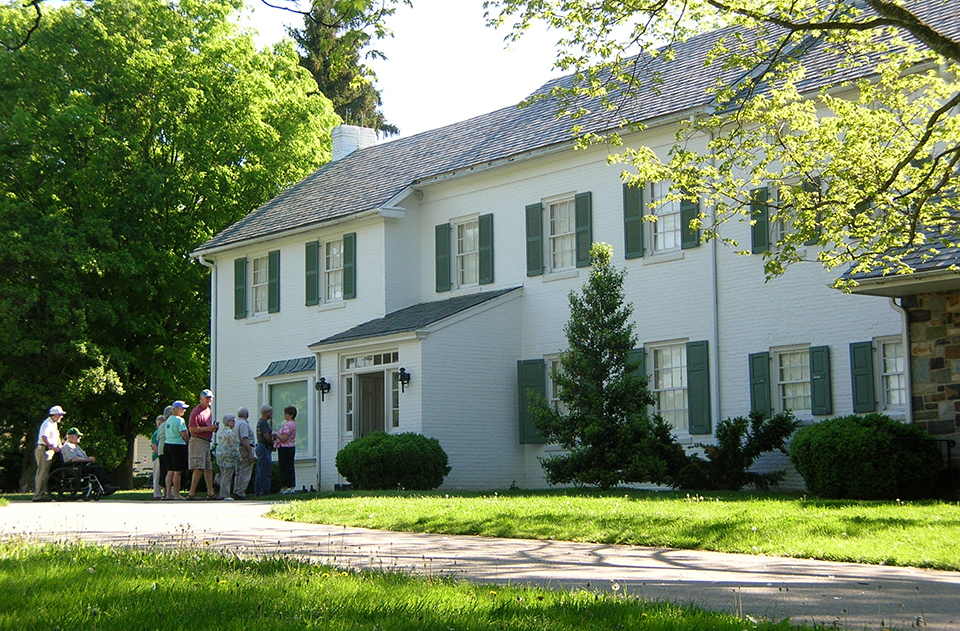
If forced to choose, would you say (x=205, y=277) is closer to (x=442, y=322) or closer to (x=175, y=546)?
(x=442, y=322)

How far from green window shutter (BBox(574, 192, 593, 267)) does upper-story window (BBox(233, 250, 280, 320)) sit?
380 inches

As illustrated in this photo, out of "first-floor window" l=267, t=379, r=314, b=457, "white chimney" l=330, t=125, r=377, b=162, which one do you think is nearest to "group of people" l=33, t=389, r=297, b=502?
"first-floor window" l=267, t=379, r=314, b=457

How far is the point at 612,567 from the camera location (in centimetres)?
934

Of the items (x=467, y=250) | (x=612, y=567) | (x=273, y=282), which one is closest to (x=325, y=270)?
(x=273, y=282)

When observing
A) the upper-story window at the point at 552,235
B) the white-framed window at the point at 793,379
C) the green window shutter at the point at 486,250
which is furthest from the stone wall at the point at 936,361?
the green window shutter at the point at 486,250

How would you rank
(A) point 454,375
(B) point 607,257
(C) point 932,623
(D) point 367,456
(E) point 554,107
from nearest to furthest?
1. (C) point 932,623
2. (B) point 607,257
3. (D) point 367,456
4. (A) point 454,375
5. (E) point 554,107

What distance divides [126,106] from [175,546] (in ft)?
77.0

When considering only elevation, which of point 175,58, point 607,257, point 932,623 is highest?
point 175,58

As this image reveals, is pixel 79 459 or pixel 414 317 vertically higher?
pixel 414 317

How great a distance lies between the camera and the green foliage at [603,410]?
18.9 metres

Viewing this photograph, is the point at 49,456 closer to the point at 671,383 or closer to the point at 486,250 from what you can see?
the point at 486,250

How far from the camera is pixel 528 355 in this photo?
24.0 metres

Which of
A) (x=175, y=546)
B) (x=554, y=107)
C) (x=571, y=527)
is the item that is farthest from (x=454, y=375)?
(x=175, y=546)

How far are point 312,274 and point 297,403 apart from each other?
3.10 m
